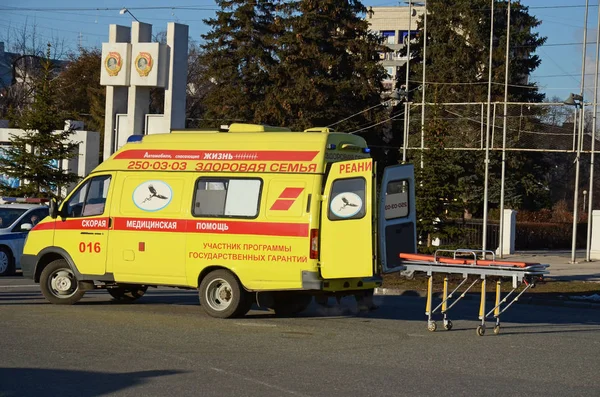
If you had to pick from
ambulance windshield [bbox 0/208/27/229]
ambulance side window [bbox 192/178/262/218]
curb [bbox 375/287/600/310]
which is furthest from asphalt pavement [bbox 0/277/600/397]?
ambulance windshield [bbox 0/208/27/229]

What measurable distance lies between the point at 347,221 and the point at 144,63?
21.1 meters

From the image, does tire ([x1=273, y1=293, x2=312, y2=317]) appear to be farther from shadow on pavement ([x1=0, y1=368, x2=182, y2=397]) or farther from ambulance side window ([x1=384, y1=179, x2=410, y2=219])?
shadow on pavement ([x1=0, y1=368, x2=182, y2=397])

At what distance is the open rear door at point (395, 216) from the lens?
14289 millimetres

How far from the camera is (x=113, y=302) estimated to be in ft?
56.3

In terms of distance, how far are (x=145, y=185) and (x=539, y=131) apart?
2465 cm

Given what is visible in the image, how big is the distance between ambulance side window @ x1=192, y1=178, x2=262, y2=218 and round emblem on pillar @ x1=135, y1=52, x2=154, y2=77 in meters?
19.2

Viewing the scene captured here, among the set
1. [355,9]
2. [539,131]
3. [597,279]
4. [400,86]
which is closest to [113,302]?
[597,279]

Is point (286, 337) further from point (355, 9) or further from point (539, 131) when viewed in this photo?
point (355, 9)

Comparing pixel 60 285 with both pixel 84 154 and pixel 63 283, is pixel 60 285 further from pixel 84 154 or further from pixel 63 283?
pixel 84 154

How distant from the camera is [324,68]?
5556cm

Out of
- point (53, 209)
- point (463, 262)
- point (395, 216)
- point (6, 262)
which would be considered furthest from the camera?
→ point (6, 262)

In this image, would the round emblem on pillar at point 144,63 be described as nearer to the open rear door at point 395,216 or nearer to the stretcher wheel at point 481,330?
the open rear door at point 395,216

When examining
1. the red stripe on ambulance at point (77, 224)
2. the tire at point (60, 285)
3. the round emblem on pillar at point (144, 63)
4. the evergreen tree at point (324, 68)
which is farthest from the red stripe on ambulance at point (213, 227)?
the evergreen tree at point (324, 68)

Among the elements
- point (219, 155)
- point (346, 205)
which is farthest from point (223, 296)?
point (346, 205)
